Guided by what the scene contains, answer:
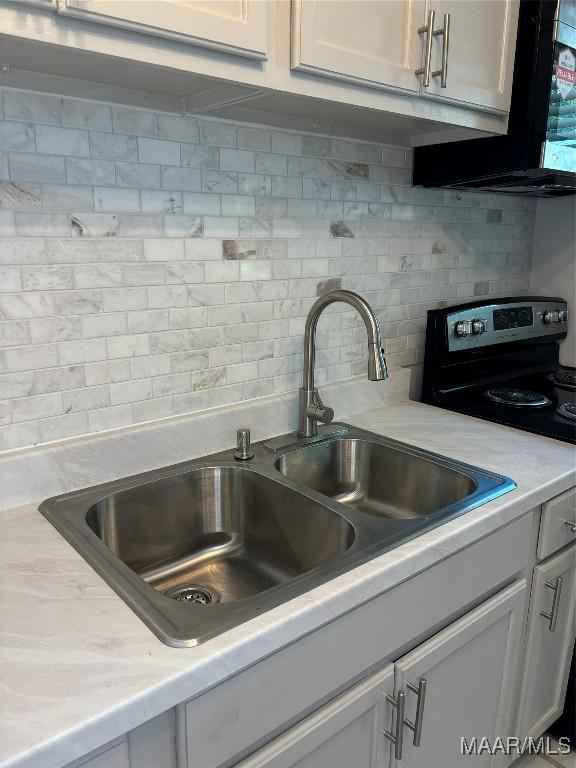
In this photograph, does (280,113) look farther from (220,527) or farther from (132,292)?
(220,527)

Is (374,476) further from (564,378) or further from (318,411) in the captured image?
(564,378)

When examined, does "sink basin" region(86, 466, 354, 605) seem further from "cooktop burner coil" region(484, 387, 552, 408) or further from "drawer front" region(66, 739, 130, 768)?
"cooktop burner coil" region(484, 387, 552, 408)

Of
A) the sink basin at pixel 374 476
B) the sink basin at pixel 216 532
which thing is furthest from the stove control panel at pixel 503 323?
the sink basin at pixel 216 532

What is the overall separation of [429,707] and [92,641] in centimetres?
72

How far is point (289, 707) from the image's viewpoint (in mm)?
867

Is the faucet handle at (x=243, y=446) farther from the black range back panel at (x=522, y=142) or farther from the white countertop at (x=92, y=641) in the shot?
the black range back panel at (x=522, y=142)

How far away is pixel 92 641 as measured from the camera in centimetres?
76

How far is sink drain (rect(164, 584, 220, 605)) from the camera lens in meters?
1.18

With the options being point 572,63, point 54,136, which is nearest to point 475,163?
point 572,63

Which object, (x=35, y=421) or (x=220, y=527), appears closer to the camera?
(x=35, y=421)

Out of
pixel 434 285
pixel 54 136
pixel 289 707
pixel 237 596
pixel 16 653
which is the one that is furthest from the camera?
pixel 434 285

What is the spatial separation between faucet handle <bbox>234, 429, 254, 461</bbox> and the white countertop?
1.47 feet

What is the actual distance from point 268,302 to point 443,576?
0.75m

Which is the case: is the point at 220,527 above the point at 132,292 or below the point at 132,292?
below
